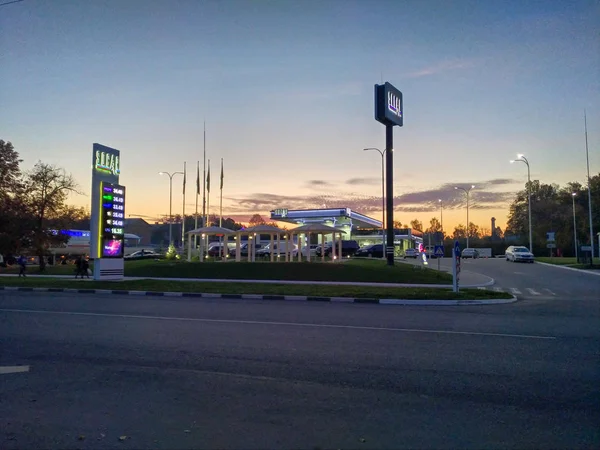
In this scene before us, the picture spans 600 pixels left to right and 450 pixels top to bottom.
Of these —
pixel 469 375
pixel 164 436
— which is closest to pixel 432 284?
pixel 469 375

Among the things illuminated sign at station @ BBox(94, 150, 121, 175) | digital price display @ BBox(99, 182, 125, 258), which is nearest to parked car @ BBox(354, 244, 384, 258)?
digital price display @ BBox(99, 182, 125, 258)

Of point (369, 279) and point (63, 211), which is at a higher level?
point (63, 211)

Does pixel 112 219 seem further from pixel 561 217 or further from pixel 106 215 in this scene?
pixel 561 217

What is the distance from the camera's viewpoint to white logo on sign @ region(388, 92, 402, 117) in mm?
31728

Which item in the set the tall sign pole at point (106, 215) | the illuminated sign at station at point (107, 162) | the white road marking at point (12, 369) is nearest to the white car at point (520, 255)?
the tall sign pole at point (106, 215)

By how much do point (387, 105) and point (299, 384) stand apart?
2723cm

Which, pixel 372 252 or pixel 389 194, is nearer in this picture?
pixel 389 194

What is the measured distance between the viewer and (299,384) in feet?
20.6

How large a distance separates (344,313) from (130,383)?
832 centimetres

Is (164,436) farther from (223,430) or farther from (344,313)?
(344,313)

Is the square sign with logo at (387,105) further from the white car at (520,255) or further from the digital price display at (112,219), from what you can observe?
the white car at (520,255)

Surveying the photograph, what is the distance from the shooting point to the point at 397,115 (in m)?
32.5

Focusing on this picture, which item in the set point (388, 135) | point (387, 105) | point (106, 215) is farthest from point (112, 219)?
point (387, 105)

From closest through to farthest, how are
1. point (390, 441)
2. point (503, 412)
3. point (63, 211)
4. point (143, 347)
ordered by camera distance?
1. point (390, 441)
2. point (503, 412)
3. point (143, 347)
4. point (63, 211)
